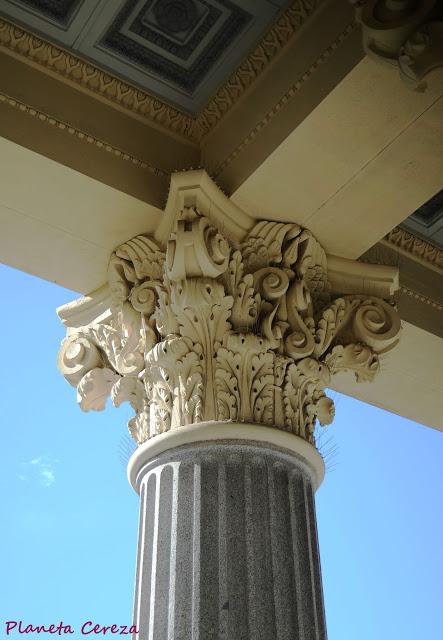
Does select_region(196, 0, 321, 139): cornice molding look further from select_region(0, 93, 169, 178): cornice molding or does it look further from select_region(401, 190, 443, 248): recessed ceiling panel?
select_region(401, 190, 443, 248): recessed ceiling panel

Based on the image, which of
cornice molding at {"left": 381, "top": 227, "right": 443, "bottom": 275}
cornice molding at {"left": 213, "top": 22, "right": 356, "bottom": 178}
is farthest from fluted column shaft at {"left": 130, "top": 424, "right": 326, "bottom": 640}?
cornice molding at {"left": 381, "top": 227, "right": 443, "bottom": 275}

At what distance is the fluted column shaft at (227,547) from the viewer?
17.3 ft

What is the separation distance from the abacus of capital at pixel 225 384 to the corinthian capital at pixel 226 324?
12 mm

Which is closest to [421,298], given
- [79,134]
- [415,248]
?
[415,248]

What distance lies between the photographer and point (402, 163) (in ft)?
21.8

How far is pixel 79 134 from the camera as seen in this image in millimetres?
6977

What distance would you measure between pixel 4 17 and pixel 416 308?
4.49 meters

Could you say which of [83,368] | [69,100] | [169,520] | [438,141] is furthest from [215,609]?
[69,100]

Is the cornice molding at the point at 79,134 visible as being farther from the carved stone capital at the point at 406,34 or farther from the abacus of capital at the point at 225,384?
the carved stone capital at the point at 406,34

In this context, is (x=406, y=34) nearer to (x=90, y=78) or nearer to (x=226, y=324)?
(x=226, y=324)

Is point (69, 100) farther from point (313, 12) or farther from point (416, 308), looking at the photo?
point (416, 308)

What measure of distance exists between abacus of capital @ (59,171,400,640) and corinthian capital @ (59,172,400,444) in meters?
0.01

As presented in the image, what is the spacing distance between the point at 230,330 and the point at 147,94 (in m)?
2.32

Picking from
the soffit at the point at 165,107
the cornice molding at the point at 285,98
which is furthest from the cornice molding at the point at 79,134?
the cornice molding at the point at 285,98
